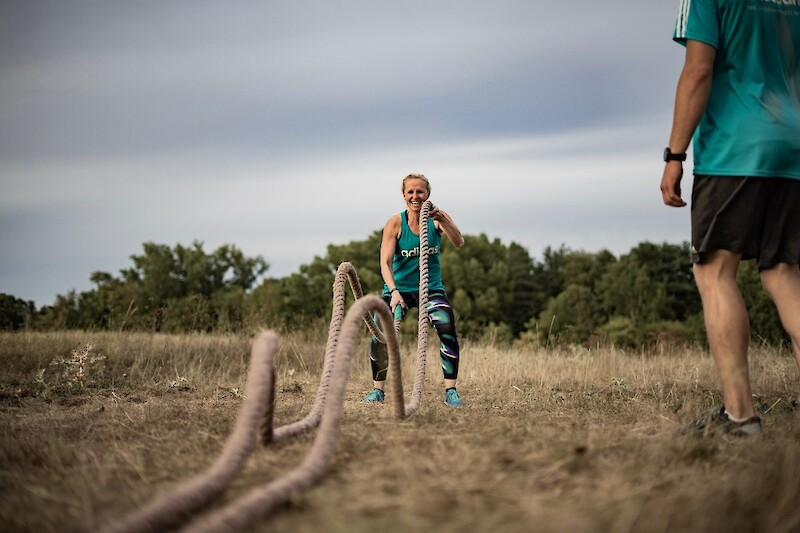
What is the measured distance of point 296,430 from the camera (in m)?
3.59

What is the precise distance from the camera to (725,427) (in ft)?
11.5

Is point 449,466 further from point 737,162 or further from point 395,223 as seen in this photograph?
point 395,223

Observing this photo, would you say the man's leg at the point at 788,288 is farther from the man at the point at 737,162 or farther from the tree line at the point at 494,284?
the tree line at the point at 494,284

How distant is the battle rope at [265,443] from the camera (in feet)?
6.61

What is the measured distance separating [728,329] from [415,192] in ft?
11.0

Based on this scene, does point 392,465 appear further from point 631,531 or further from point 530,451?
point 631,531

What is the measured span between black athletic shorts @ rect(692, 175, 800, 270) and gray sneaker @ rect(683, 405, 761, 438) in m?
0.78

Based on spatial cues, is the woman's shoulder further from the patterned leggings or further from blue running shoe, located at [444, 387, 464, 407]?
blue running shoe, located at [444, 387, 464, 407]

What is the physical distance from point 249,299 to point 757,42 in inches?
2341

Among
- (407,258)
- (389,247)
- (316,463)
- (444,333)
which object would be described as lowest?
(316,463)

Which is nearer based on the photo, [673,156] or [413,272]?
[673,156]

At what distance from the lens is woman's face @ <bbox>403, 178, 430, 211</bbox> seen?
20.9 ft

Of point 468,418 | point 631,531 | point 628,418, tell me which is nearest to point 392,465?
point 631,531

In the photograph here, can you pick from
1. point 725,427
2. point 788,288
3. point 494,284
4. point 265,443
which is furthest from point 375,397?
point 494,284
